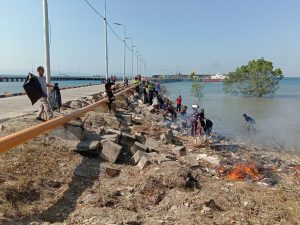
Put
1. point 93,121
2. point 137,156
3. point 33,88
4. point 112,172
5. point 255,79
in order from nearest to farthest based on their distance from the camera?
point 112,172 → point 137,156 → point 33,88 → point 93,121 → point 255,79

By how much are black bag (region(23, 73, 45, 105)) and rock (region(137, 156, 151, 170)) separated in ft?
10.8

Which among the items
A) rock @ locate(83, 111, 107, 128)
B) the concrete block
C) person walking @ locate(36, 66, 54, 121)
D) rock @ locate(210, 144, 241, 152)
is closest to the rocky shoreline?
person walking @ locate(36, 66, 54, 121)

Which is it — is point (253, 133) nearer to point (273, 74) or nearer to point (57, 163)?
point (57, 163)

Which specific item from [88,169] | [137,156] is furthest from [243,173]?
[88,169]

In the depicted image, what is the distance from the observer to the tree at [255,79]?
79.2 metres

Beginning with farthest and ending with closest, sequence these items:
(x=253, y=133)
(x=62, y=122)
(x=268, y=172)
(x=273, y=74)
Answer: (x=273, y=74) < (x=253, y=133) < (x=268, y=172) < (x=62, y=122)

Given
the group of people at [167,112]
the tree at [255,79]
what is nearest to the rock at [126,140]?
the group of people at [167,112]

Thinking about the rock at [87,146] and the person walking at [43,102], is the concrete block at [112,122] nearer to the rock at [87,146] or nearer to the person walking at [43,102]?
the person walking at [43,102]

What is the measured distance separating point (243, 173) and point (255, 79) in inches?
2944

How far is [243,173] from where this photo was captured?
901cm

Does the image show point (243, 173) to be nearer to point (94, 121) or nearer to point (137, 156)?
point (137, 156)

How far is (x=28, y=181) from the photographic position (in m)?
5.79

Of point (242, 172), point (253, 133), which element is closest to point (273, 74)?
point (253, 133)

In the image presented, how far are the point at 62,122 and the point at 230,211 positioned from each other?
156 inches
